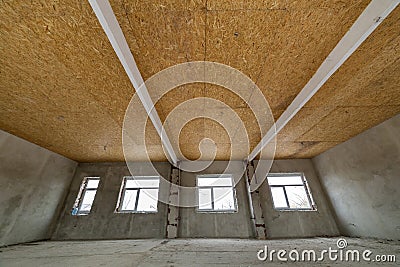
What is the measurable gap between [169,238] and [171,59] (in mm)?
3722

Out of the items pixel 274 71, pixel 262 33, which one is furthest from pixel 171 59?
pixel 274 71

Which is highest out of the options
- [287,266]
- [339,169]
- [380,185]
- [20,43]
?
[20,43]

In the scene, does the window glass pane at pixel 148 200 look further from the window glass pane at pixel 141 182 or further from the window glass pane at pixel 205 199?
the window glass pane at pixel 205 199

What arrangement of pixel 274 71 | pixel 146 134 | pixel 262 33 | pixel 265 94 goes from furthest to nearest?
→ pixel 146 134 < pixel 265 94 < pixel 274 71 < pixel 262 33

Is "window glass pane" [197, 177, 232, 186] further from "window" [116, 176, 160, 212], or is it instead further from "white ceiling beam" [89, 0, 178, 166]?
"white ceiling beam" [89, 0, 178, 166]

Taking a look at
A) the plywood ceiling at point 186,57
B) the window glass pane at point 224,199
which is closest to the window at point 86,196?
the plywood ceiling at point 186,57

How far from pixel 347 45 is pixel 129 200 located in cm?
495

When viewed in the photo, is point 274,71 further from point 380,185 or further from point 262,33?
point 380,185

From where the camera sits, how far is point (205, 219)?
3920 mm

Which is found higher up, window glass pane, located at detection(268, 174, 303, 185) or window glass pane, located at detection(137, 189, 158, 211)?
window glass pane, located at detection(268, 174, 303, 185)

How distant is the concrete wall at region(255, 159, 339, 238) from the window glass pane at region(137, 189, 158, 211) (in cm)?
271

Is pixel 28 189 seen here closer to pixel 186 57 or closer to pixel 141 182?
pixel 141 182

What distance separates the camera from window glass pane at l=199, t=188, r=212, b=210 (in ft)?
13.5

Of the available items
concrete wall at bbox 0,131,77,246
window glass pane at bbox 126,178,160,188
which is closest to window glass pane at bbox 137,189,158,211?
window glass pane at bbox 126,178,160,188
